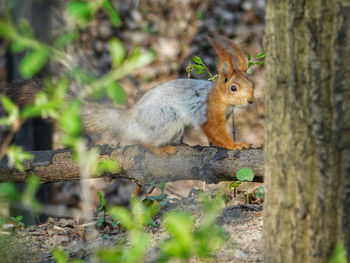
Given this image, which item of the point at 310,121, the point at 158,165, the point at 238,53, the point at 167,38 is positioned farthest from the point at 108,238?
the point at 167,38

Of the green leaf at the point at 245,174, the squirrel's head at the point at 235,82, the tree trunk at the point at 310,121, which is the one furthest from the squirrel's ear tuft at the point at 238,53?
the tree trunk at the point at 310,121

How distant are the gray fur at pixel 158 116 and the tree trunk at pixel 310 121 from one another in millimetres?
1341

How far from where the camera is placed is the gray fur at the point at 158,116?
2791 mm

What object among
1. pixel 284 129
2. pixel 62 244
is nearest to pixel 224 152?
pixel 62 244

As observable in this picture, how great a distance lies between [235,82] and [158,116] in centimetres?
47

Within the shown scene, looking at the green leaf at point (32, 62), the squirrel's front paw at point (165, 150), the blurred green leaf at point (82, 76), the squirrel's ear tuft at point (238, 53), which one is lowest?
the squirrel's front paw at point (165, 150)

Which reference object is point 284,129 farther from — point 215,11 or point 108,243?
point 215,11

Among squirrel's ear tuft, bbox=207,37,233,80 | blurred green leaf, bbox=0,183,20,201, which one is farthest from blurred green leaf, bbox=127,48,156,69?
squirrel's ear tuft, bbox=207,37,233,80

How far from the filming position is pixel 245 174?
2.46 meters

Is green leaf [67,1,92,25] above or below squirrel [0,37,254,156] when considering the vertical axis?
above

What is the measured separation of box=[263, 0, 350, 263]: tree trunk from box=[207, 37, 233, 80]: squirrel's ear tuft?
1083 millimetres

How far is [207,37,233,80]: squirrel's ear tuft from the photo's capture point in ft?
8.48

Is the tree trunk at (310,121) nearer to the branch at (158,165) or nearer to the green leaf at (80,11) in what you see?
the green leaf at (80,11)

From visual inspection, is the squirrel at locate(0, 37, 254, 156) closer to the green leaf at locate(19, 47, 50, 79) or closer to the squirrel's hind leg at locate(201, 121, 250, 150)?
the squirrel's hind leg at locate(201, 121, 250, 150)
